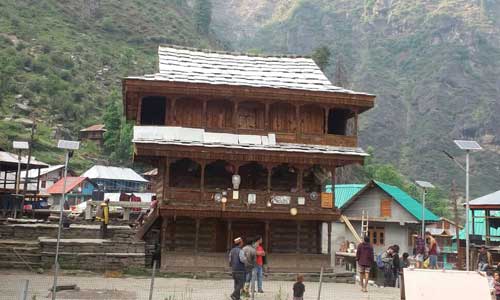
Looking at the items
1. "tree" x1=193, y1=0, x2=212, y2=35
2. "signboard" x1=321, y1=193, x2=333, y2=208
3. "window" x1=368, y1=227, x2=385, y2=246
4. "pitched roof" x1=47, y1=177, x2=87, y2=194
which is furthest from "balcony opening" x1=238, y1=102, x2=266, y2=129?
"tree" x1=193, y1=0, x2=212, y2=35

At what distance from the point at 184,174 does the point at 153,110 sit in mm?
3681

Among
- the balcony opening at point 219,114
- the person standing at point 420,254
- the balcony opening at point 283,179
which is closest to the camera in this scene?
the person standing at point 420,254

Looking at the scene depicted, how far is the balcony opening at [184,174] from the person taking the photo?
1144 inches

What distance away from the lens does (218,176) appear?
2966cm

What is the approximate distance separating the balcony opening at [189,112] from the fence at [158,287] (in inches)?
282

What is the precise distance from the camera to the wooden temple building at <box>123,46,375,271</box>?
87.6ft

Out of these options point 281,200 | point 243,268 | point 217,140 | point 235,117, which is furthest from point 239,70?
point 243,268

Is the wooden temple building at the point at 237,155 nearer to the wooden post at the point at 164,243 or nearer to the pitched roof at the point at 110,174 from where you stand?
the wooden post at the point at 164,243

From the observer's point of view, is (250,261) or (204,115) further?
(204,115)

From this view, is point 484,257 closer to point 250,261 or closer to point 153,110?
point 250,261

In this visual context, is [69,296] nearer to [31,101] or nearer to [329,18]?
[31,101]

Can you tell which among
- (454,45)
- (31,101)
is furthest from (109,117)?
(454,45)

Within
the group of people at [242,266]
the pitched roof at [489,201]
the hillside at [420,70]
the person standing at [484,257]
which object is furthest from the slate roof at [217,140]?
the hillside at [420,70]

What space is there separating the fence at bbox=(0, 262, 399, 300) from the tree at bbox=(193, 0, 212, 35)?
121602mm
